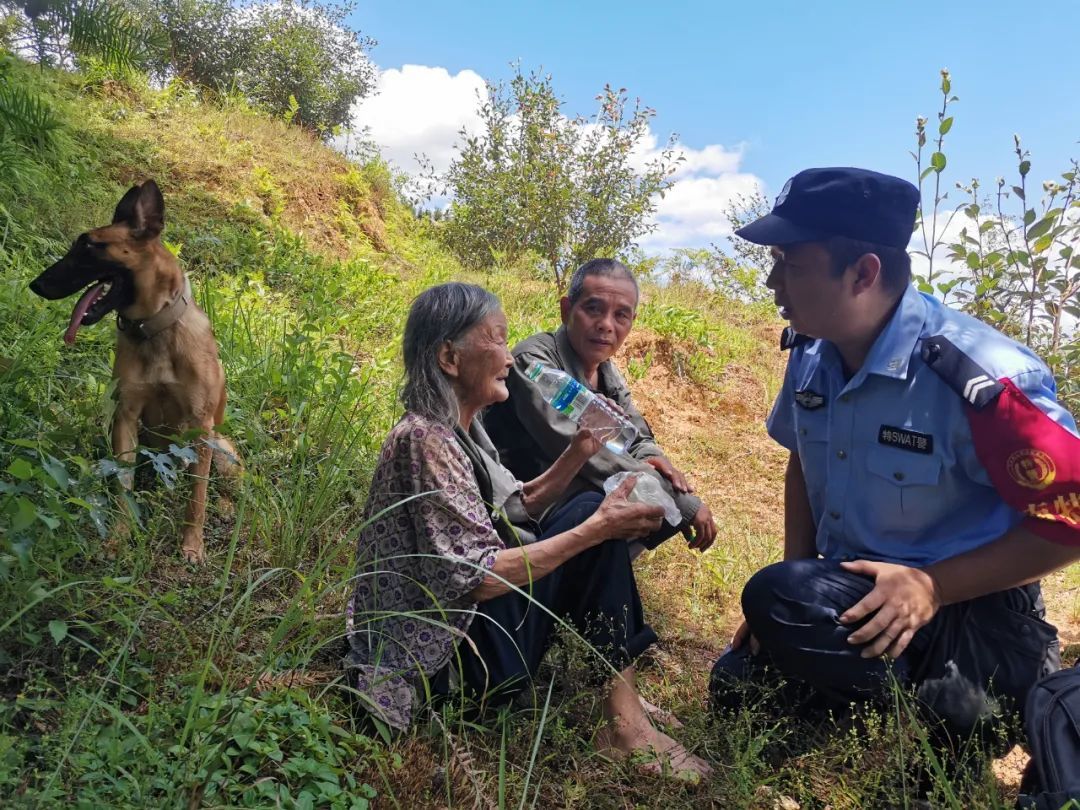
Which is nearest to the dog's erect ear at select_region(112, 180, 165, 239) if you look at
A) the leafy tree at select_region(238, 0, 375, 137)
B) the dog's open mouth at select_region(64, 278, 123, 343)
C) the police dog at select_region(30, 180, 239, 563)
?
the police dog at select_region(30, 180, 239, 563)

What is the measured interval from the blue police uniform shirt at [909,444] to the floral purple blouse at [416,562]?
3.75 feet

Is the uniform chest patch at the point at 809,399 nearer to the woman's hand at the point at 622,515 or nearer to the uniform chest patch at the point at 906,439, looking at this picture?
the uniform chest patch at the point at 906,439

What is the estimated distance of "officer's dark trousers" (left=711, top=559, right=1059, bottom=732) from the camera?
2.22m

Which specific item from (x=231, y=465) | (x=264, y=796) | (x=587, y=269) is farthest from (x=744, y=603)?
(x=231, y=465)

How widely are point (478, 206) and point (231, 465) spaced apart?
744cm

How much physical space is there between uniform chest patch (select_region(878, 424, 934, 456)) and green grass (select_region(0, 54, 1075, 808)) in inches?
29.6

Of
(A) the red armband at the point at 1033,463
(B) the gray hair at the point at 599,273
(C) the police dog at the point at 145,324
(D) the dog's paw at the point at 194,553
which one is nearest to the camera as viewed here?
(A) the red armband at the point at 1033,463

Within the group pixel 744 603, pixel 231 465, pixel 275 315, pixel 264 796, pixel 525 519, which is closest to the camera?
pixel 264 796

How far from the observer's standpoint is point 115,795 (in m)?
1.65

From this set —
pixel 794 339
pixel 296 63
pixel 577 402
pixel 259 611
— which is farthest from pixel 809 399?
pixel 296 63

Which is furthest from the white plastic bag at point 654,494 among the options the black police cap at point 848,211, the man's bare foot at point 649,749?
the black police cap at point 848,211

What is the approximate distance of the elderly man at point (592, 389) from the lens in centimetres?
327

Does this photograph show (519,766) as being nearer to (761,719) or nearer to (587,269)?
(761,719)

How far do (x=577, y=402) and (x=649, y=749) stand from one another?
1430 millimetres
